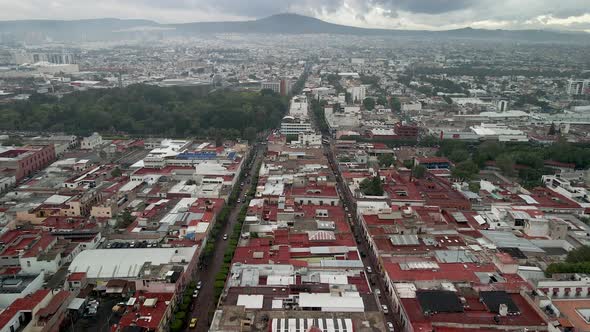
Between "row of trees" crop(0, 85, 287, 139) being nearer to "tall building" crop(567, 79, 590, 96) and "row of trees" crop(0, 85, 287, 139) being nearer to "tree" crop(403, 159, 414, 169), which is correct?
"tree" crop(403, 159, 414, 169)

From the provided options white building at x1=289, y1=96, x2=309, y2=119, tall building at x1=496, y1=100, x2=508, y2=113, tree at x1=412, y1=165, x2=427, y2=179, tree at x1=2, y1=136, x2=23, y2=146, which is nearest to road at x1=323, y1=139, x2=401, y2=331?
tree at x1=412, y1=165, x2=427, y2=179

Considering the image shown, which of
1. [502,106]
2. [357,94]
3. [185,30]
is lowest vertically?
[502,106]

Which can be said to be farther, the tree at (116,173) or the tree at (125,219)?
the tree at (116,173)

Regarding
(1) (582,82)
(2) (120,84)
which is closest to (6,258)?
(2) (120,84)

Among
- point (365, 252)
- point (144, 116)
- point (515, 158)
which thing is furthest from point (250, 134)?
point (365, 252)

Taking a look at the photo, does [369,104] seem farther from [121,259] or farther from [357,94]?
[121,259]

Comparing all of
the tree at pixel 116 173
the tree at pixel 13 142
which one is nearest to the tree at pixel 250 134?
the tree at pixel 116 173

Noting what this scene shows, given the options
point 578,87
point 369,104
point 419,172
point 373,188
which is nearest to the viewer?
point 373,188

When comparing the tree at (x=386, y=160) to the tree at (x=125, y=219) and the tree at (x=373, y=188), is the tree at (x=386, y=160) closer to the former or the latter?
the tree at (x=373, y=188)
